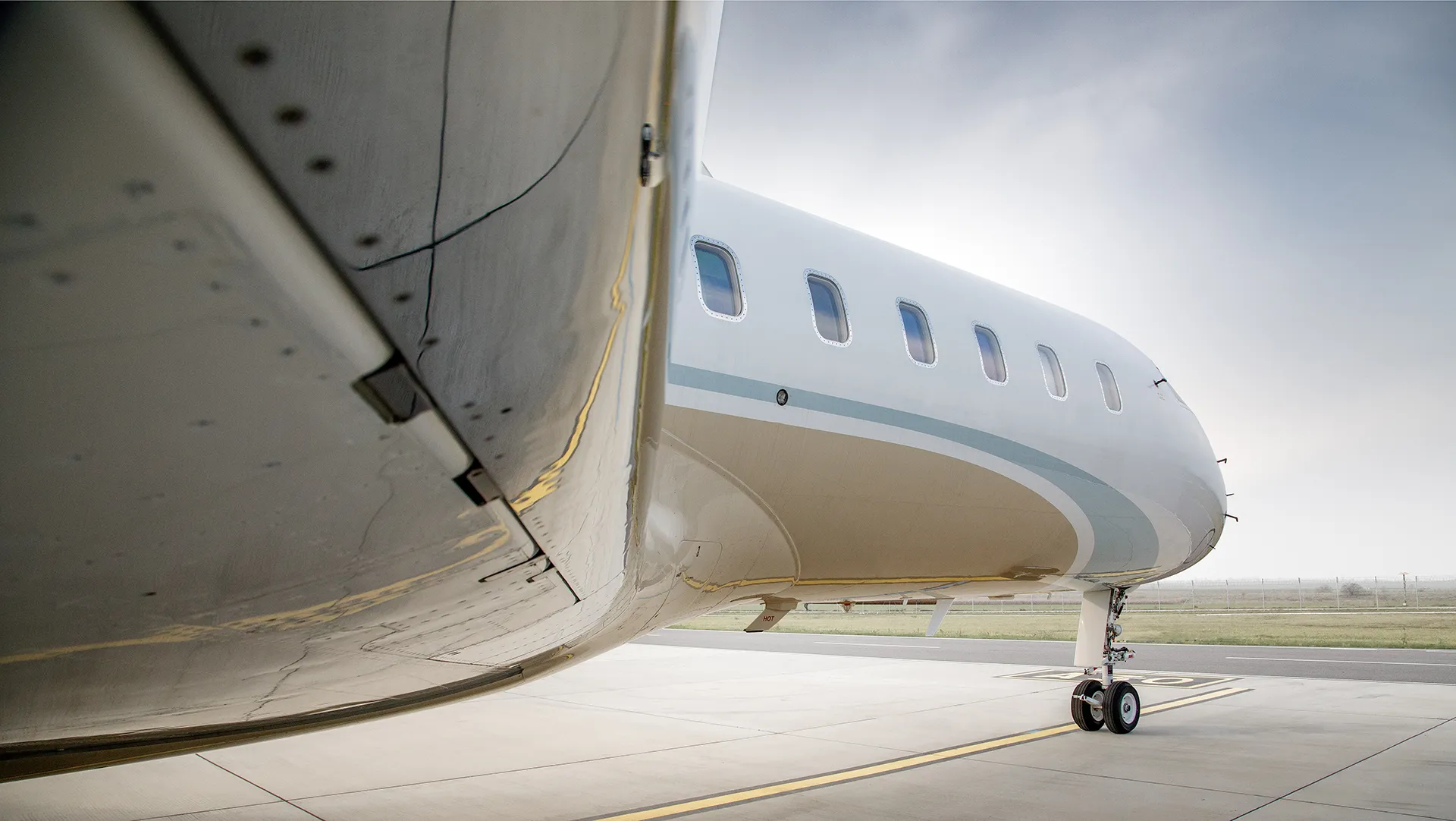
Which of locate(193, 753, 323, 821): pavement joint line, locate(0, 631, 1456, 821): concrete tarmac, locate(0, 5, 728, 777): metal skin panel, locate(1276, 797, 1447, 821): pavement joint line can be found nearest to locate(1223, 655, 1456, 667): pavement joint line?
locate(0, 631, 1456, 821): concrete tarmac

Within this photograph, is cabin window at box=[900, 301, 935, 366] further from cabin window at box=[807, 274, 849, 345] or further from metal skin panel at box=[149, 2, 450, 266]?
metal skin panel at box=[149, 2, 450, 266]

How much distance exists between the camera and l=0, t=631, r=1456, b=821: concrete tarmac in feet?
19.2

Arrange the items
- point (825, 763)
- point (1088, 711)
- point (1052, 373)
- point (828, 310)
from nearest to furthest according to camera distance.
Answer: point (828, 310), point (1052, 373), point (825, 763), point (1088, 711)

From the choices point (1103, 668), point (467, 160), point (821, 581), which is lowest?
point (1103, 668)

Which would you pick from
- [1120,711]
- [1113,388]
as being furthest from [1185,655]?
[1113,388]

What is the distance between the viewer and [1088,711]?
29.5 feet

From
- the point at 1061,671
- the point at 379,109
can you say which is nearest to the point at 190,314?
the point at 379,109

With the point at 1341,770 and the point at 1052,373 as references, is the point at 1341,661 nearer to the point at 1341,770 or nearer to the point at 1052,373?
the point at 1341,770

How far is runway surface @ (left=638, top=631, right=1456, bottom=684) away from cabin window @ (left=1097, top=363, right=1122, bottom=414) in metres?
9.33

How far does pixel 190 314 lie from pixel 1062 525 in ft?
21.6

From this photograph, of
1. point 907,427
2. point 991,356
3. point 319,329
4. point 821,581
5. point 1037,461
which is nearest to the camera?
point 319,329

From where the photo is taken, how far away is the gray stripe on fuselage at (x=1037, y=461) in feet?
14.0

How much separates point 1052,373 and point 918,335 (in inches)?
63.9

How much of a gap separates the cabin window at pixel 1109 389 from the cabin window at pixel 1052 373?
618mm
